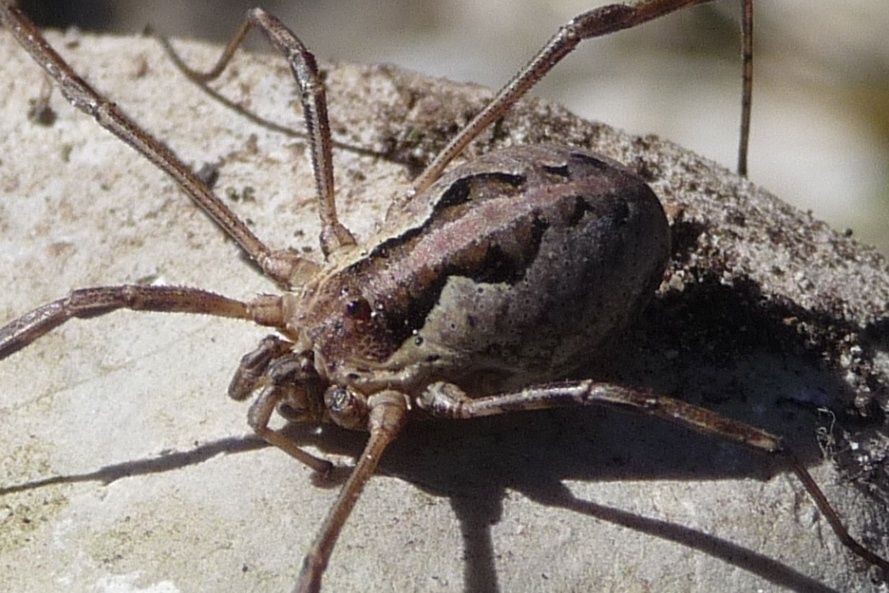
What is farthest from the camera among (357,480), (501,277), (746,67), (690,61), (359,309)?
(690,61)

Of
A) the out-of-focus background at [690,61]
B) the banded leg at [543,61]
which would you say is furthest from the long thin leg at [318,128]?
the out-of-focus background at [690,61]

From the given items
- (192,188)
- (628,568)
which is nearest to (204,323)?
(192,188)

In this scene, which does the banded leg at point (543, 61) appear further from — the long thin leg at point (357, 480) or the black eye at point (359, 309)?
the long thin leg at point (357, 480)

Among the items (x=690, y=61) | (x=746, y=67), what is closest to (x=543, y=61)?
(x=746, y=67)

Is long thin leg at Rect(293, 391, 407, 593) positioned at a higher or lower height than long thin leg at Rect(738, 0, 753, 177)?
lower

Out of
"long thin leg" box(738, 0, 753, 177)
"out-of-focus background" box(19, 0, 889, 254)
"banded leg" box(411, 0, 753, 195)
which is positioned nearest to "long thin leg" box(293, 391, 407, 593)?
"banded leg" box(411, 0, 753, 195)

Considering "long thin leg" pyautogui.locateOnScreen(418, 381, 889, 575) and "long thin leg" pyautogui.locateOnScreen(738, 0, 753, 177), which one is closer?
"long thin leg" pyautogui.locateOnScreen(418, 381, 889, 575)

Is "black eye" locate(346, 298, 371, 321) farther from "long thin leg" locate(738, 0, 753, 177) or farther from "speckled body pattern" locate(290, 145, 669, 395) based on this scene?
"long thin leg" locate(738, 0, 753, 177)

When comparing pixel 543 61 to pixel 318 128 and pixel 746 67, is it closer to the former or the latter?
pixel 318 128
